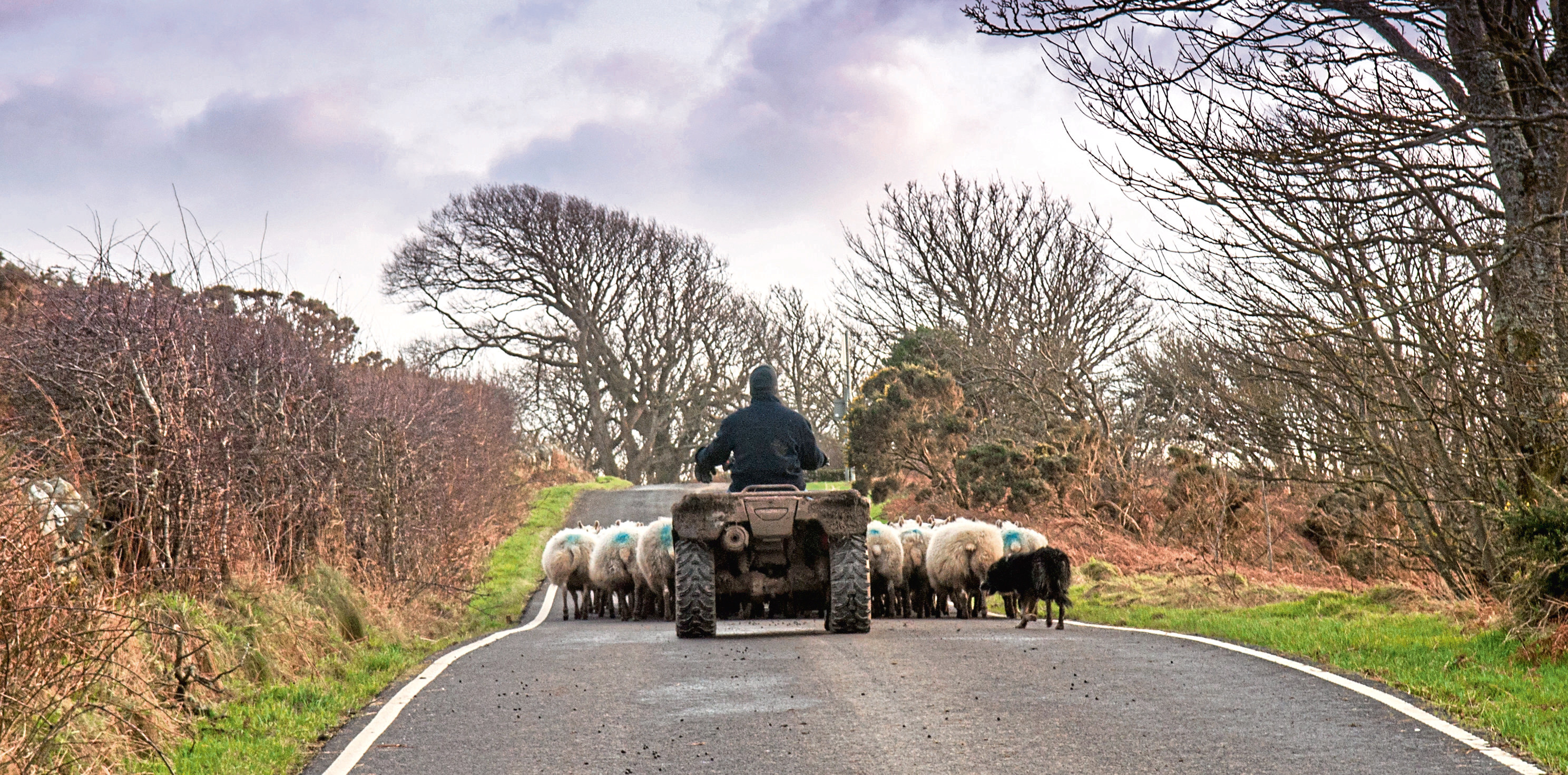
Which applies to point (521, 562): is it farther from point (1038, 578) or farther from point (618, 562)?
point (1038, 578)

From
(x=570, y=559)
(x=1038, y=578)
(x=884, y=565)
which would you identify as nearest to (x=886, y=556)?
(x=884, y=565)

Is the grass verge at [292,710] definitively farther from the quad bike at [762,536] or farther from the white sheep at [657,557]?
the quad bike at [762,536]

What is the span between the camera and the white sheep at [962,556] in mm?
15859

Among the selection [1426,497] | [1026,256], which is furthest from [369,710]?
[1026,256]

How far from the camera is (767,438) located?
13.2 meters

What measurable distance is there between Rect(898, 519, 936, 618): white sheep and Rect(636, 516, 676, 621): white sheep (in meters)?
2.90

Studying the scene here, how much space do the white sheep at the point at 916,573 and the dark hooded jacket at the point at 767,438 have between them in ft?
12.6

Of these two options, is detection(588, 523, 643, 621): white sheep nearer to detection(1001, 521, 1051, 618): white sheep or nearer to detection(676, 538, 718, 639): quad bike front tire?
detection(676, 538, 718, 639): quad bike front tire

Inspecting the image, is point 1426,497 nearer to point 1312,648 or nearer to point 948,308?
point 1312,648

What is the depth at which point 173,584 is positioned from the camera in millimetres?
10211

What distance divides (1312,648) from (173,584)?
8.94 metres

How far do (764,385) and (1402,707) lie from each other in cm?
670

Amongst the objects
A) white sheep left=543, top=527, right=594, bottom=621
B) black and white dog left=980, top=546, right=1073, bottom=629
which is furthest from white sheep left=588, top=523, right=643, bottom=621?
black and white dog left=980, top=546, right=1073, bottom=629

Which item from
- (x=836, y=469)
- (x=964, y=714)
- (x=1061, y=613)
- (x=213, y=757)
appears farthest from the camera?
(x=836, y=469)
